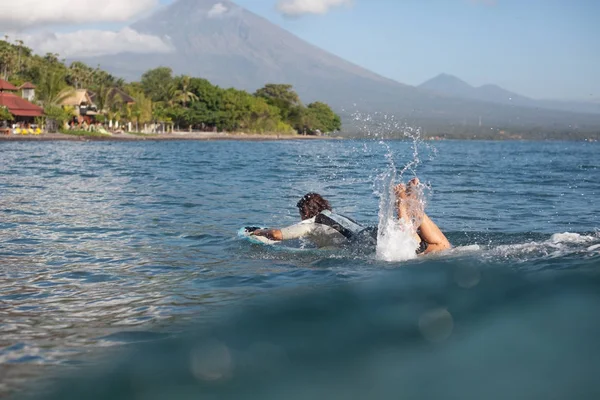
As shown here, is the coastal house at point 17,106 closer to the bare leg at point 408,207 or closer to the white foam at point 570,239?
the bare leg at point 408,207

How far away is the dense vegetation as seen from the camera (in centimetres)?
9256

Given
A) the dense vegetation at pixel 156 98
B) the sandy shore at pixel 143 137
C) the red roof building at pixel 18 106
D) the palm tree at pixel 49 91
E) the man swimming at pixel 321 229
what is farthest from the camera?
the dense vegetation at pixel 156 98

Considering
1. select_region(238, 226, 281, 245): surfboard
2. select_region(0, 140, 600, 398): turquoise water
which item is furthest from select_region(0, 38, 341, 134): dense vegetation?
select_region(238, 226, 281, 245): surfboard

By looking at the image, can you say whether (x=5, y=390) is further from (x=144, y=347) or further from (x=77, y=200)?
(x=77, y=200)

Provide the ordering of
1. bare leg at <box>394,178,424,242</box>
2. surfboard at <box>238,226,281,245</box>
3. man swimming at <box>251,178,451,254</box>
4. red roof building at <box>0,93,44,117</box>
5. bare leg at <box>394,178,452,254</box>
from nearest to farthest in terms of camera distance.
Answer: bare leg at <box>394,178,424,242</box> → bare leg at <box>394,178,452,254</box> → man swimming at <box>251,178,451,254</box> → surfboard at <box>238,226,281,245</box> → red roof building at <box>0,93,44,117</box>

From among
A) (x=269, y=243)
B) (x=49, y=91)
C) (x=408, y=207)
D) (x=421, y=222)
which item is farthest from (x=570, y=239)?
(x=49, y=91)

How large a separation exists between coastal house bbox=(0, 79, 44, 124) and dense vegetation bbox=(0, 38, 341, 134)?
170cm

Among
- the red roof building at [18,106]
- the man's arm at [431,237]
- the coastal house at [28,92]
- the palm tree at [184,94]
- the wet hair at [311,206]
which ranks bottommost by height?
the man's arm at [431,237]

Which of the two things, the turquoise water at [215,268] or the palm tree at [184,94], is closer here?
the turquoise water at [215,268]

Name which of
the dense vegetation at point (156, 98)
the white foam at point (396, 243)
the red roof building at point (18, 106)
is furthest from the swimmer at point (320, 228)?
the dense vegetation at point (156, 98)

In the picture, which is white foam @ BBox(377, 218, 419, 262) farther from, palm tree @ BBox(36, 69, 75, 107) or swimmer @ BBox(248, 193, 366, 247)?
palm tree @ BBox(36, 69, 75, 107)

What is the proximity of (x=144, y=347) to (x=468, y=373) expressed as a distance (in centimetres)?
248

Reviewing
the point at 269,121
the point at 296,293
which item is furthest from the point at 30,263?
the point at 269,121

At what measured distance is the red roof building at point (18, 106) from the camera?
75812 millimetres
